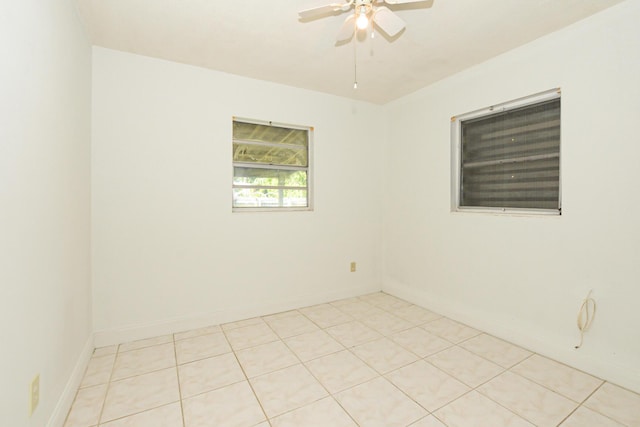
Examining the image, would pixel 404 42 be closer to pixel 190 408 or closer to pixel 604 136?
pixel 604 136

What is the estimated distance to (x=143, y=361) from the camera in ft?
7.35

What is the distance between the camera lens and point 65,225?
1754mm

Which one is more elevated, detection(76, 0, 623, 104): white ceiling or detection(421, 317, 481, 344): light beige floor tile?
detection(76, 0, 623, 104): white ceiling

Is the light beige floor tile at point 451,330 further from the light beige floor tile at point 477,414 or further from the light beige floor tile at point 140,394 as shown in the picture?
the light beige floor tile at point 140,394

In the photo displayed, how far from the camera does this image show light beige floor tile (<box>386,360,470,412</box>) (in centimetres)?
181

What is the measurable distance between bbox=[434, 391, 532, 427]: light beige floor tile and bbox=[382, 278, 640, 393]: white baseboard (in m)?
0.90

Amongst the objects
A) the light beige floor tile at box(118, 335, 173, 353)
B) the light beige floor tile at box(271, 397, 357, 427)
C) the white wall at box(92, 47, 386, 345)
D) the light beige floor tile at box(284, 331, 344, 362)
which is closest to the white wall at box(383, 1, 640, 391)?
the white wall at box(92, 47, 386, 345)

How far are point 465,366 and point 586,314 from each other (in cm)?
95

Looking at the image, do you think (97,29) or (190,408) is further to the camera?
(97,29)

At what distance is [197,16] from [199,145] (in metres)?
1.10

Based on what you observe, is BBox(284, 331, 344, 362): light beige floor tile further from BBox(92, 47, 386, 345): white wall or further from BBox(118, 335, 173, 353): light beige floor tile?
BBox(118, 335, 173, 353): light beige floor tile

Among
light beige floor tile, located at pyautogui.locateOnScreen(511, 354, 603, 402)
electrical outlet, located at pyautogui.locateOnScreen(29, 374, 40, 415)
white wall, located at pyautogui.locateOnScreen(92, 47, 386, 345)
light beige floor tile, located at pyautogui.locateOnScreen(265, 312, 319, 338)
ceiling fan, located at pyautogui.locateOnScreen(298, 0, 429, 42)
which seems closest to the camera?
electrical outlet, located at pyautogui.locateOnScreen(29, 374, 40, 415)

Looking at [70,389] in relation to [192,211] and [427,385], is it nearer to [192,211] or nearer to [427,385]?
[192,211]

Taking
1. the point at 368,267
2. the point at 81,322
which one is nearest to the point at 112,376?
the point at 81,322
